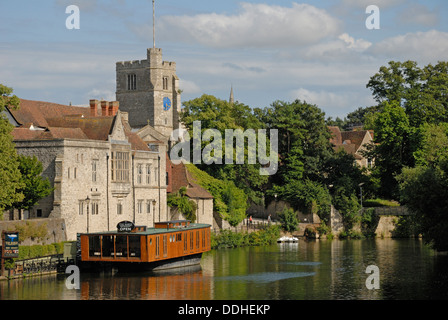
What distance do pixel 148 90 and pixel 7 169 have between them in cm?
6769

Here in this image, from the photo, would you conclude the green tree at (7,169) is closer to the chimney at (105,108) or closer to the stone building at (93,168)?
the stone building at (93,168)

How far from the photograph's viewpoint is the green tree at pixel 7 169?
197ft

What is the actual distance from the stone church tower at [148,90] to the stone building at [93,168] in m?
42.8

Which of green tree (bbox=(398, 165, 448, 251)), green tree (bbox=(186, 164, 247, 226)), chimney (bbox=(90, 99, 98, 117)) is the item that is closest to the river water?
green tree (bbox=(398, 165, 448, 251))

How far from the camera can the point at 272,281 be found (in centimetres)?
5738

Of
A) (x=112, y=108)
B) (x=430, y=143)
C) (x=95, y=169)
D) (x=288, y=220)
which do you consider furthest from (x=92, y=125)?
(x=430, y=143)

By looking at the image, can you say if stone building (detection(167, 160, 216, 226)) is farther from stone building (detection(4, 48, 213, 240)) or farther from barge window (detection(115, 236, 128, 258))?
barge window (detection(115, 236, 128, 258))

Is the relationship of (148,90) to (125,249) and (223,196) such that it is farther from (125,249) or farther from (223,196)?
(125,249)

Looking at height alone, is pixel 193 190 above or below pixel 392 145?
below

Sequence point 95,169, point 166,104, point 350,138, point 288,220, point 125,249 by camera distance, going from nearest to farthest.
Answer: point 125,249 < point 95,169 < point 288,220 < point 166,104 < point 350,138

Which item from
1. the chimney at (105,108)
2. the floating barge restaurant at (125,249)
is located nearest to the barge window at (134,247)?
the floating barge restaurant at (125,249)

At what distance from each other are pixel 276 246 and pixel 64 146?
29.4m
